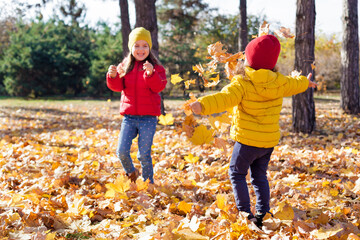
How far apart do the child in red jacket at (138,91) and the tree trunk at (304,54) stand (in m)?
3.63

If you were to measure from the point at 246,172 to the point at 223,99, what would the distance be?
24.7 inches

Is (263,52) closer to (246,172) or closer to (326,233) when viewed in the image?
(246,172)

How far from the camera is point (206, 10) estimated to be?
1923 centimetres

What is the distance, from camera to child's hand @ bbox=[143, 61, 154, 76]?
275cm

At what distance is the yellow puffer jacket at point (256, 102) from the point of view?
208 cm

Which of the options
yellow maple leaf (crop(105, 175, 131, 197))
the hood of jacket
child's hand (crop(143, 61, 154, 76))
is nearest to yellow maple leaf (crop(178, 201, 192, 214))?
yellow maple leaf (crop(105, 175, 131, 197))

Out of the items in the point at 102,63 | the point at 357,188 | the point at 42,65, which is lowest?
the point at 357,188

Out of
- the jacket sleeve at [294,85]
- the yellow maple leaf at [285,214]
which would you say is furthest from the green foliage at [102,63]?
the yellow maple leaf at [285,214]

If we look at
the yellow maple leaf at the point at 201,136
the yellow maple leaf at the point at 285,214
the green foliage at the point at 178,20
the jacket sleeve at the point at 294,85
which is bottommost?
the yellow maple leaf at the point at 285,214

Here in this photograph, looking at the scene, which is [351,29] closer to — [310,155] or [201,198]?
[310,155]

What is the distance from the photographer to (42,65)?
19.0m

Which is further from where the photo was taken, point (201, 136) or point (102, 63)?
point (102, 63)

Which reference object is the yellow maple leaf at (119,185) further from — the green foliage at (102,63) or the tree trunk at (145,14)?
the green foliage at (102,63)

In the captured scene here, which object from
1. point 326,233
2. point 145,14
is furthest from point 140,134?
point 145,14
